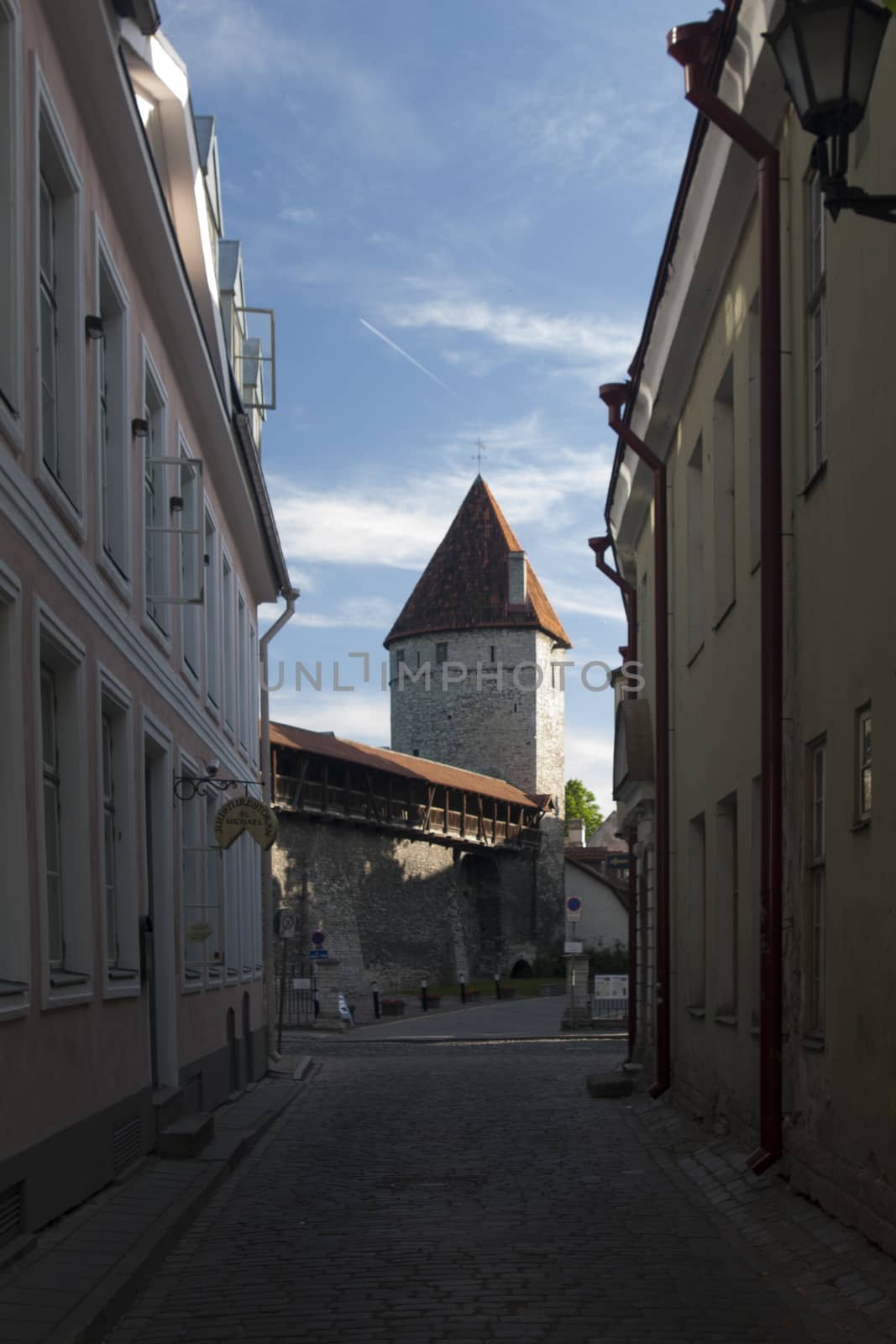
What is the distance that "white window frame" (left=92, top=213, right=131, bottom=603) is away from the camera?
34.8 feet

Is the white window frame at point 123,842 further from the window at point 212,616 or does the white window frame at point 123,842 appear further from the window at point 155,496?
the window at point 212,616

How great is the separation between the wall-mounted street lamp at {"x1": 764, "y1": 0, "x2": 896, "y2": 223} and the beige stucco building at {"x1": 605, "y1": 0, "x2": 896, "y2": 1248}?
37 centimetres

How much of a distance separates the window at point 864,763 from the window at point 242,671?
12.7 m

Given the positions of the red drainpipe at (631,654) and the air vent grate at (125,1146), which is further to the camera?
the red drainpipe at (631,654)

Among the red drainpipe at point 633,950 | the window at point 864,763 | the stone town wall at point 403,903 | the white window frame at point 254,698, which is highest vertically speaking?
the white window frame at point 254,698

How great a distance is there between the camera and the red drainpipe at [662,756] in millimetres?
14938

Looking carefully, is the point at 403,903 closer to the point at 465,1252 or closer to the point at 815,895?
the point at 815,895

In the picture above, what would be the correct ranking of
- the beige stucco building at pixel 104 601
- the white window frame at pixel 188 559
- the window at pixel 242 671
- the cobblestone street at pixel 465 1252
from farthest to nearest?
the window at pixel 242 671, the white window frame at pixel 188 559, the beige stucco building at pixel 104 601, the cobblestone street at pixel 465 1252

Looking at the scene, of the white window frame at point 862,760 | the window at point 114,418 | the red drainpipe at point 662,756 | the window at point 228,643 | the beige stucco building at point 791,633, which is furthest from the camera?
the window at point 228,643

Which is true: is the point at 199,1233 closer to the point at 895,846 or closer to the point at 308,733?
the point at 895,846

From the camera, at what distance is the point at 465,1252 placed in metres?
7.58

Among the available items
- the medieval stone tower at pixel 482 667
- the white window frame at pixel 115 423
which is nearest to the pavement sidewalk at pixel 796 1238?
the white window frame at pixel 115 423

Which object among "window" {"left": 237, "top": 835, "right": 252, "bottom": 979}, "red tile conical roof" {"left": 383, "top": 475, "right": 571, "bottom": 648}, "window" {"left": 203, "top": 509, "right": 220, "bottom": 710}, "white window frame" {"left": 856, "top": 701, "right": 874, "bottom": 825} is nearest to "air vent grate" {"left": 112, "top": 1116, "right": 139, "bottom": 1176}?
"white window frame" {"left": 856, "top": 701, "right": 874, "bottom": 825}

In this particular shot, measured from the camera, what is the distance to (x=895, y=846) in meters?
6.95
